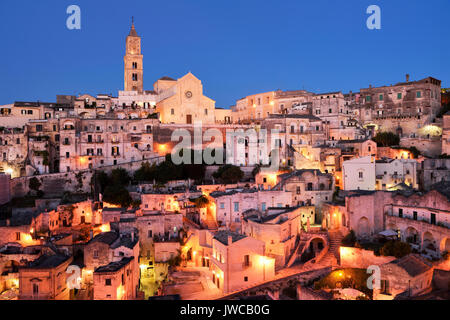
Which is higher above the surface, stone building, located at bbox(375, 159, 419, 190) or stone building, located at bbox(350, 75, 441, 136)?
Answer: stone building, located at bbox(350, 75, 441, 136)

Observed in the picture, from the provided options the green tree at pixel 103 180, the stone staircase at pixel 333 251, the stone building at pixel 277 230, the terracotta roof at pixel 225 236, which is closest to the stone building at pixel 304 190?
the stone building at pixel 277 230

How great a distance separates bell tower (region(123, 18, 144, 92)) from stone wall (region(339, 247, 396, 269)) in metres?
42.4

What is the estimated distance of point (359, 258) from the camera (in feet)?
73.9

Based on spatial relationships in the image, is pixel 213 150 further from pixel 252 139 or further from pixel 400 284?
pixel 400 284

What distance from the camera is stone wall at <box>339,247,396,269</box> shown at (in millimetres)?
21656

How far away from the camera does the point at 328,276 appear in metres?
21.8

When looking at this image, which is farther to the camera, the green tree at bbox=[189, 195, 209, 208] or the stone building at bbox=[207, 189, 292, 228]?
the green tree at bbox=[189, 195, 209, 208]

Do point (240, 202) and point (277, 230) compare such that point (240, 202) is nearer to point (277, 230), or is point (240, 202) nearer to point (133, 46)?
point (277, 230)

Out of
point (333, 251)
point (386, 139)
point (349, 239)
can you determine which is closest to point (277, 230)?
point (333, 251)

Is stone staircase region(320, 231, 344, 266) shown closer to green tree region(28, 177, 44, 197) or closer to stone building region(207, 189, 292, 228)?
stone building region(207, 189, 292, 228)

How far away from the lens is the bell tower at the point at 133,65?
5619cm

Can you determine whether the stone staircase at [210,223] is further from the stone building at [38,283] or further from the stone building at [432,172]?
the stone building at [432,172]

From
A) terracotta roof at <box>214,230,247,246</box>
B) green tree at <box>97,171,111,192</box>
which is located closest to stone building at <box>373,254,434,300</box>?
terracotta roof at <box>214,230,247,246</box>

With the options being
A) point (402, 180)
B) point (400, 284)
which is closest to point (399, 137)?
point (402, 180)
